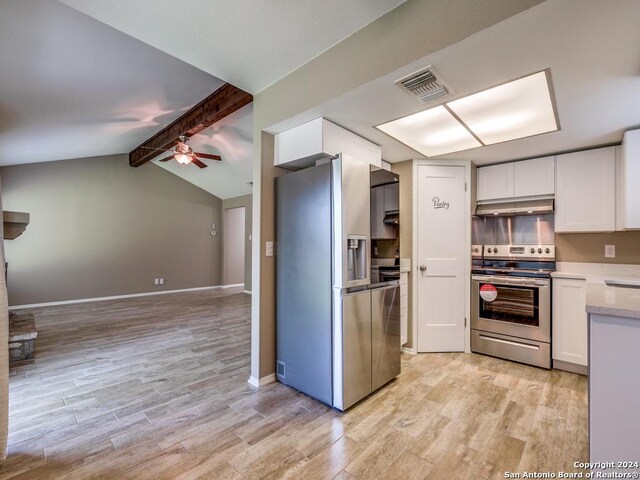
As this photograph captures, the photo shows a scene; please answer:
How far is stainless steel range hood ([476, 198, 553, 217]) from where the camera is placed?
3.14 meters

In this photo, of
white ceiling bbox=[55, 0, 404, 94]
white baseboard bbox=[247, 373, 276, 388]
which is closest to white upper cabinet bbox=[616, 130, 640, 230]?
white ceiling bbox=[55, 0, 404, 94]

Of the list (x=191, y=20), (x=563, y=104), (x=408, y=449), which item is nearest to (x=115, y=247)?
(x=191, y=20)

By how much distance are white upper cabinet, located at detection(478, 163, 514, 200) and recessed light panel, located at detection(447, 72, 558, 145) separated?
69 cm

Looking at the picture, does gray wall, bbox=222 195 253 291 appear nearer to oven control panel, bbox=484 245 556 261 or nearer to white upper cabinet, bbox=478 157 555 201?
white upper cabinet, bbox=478 157 555 201

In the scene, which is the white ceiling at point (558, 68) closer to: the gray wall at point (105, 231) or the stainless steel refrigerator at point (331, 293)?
the stainless steel refrigerator at point (331, 293)

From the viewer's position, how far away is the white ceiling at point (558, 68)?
1328mm

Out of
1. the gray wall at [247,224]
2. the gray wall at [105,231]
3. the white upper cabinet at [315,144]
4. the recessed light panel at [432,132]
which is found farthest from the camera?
the gray wall at [247,224]

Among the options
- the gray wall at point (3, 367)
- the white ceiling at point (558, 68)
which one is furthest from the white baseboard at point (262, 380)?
the white ceiling at point (558, 68)

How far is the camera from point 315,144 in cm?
238

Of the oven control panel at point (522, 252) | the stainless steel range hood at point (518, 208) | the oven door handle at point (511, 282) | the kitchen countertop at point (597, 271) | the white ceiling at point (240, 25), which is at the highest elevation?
the white ceiling at point (240, 25)

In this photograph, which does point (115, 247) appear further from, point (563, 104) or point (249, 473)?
point (563, 104)

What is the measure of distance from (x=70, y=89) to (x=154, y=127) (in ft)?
7.08

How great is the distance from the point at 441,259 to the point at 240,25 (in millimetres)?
2924

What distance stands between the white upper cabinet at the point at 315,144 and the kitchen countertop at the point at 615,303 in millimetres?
1656
